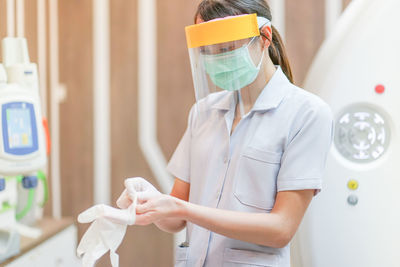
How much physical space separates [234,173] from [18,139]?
0.87 meters

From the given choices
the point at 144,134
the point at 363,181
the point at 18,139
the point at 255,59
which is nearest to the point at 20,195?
the point at 18,139

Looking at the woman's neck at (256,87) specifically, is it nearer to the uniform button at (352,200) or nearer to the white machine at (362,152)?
the white machine at (362,152)

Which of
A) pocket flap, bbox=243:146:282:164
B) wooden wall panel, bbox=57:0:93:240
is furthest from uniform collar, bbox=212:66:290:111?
wooden wall panel, bbox=57:0:93:240

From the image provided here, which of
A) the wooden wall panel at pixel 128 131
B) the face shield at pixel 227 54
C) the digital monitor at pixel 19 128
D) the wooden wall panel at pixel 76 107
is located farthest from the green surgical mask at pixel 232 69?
the wooden wall panel at pixel 76 107

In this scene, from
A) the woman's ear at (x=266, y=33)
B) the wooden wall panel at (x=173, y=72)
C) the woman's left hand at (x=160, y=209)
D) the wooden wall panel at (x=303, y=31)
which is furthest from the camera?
the wooden wall panel at (x=173, y=72)

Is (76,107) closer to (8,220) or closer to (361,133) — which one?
(8,220)

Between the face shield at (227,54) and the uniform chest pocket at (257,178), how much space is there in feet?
0.49

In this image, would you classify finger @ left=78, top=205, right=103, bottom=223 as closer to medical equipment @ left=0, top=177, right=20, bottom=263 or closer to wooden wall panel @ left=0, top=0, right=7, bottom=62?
medical equipment @ left=0, top=177, right=20, bottom=263

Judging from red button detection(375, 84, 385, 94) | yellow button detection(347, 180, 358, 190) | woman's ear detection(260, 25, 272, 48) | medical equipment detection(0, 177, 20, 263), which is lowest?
medical equipment detection(0, 177, 20, 263)

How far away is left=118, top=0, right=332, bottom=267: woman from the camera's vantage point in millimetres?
1104

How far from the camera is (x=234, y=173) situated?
3.90 ft

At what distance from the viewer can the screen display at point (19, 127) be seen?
5.24 feet

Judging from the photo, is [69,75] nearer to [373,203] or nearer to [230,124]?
[230,124]

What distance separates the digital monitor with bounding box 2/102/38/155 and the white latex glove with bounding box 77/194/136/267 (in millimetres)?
636
